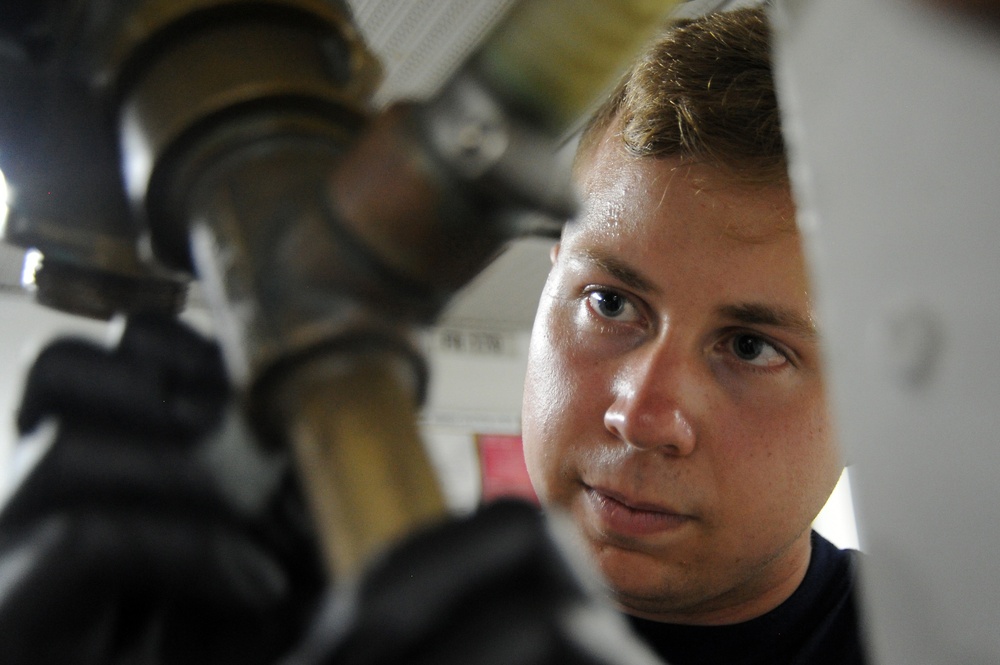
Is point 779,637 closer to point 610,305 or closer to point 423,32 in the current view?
point 610,305

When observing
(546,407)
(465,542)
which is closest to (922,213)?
(465,542)

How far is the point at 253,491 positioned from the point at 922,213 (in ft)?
0.72

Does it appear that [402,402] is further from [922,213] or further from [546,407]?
[546,407]

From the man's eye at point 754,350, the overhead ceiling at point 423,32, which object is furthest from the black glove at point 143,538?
the overhead ceiling at point 423,32

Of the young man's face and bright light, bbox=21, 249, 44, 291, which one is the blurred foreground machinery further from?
the young man's face

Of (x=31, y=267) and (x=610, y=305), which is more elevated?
(x=31, y=267)

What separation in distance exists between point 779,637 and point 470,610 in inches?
29.0

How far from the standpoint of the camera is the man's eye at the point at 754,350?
72cm

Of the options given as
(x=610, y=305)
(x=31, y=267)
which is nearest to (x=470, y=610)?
(x=31, y=267)

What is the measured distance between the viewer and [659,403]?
67 cm

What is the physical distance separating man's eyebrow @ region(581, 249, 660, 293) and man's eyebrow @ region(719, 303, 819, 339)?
0.07 meters

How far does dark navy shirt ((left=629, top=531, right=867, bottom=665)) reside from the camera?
31.6 inches

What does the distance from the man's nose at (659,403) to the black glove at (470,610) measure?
463 millimetres

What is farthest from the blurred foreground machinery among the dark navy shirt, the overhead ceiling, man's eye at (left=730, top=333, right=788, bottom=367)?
the overhead ceiling
